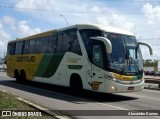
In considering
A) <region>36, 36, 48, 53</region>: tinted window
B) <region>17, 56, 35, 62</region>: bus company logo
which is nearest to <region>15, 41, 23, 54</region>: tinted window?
<region>17, 56, 35, 62</region>: bus company logo

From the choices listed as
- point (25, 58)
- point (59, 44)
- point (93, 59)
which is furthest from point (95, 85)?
point (25, 58)

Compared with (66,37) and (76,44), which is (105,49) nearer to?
(76,44)

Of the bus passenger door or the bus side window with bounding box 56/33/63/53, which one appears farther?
the bus side window with bounding box 56/33/63/53

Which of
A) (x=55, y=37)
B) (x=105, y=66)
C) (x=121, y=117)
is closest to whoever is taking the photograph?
(x=121, y=117)

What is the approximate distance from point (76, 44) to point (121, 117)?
7087mm

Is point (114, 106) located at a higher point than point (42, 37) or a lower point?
lower

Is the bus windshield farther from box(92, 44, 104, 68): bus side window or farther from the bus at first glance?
box(92, 44, 104, 68): bus side window

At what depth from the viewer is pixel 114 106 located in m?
13.2

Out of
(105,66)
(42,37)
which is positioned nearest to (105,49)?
(105,66)

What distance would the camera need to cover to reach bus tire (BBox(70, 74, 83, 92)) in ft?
55.5

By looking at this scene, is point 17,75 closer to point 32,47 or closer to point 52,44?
point 32,47

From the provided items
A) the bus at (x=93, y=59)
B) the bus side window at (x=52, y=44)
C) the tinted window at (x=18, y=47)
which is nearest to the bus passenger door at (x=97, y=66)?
the bus at (x=93, y=59)

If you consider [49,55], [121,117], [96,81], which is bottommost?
[121,117]

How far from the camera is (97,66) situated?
602 inches
